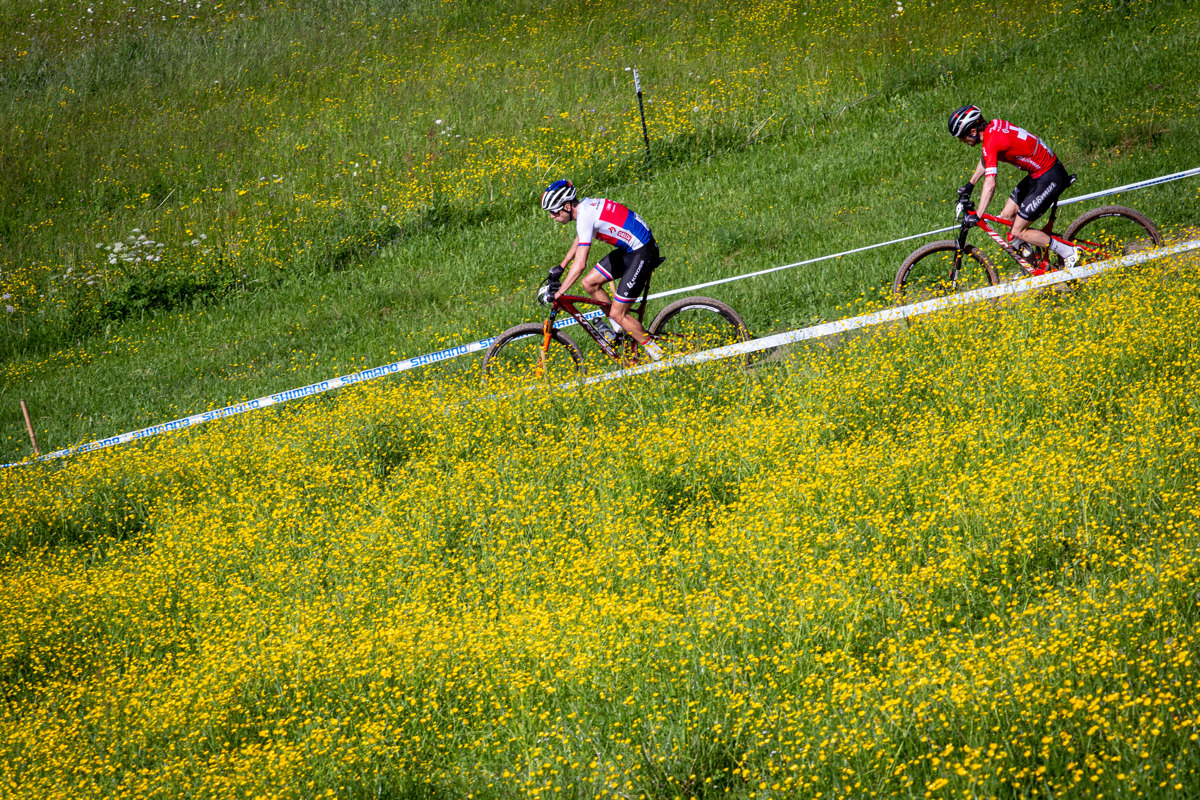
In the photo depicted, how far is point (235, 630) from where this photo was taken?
677cm

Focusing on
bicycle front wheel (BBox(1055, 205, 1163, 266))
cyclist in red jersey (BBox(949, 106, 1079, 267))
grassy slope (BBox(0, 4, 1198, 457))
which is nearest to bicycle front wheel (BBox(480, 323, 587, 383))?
grassy slope (BBox(0, 4, 1198, 457))

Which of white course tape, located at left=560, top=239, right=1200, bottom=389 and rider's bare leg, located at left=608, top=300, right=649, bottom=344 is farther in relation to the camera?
rider's bare leg, located at left=608, top=300, right=649, bottom=344

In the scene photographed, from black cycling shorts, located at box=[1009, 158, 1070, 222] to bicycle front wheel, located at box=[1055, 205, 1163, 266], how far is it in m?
0.46

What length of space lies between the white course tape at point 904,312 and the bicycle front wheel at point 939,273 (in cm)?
45

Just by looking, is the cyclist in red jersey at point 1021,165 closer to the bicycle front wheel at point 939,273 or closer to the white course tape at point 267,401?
the bicycle front wheel at point 939,273

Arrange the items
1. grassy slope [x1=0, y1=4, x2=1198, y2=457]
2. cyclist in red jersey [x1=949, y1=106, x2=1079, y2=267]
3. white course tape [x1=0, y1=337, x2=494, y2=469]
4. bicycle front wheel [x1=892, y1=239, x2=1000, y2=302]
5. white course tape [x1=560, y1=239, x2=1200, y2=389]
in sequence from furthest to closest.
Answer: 1. grassy slope [x1=0, y1=4, x2=1198, y2=457]
2. white course tape [x1=0, y1=337, x2=494, y2=469]
3. bicycle front wheel [x1=892, y1=239, x2=1000, y2=302]
4. cyclist in red jersey [x1=949, y1=106, x2=1079, y2=267]
5. white course tape [x1=560, y1=239, x2=1200, y2=389]

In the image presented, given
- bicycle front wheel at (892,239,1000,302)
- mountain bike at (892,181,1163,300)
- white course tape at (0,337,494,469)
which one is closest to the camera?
mountain bike at (892,181,1163,300)

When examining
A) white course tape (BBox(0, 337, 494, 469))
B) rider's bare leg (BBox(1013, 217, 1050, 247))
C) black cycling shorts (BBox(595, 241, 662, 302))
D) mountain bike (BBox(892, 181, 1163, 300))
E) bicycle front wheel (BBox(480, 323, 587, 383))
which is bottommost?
white course tape (BBox(0, 337, 494, 469))

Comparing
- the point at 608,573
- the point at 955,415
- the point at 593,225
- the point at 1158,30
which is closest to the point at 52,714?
the point at 608,573

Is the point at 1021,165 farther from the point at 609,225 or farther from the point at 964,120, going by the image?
the point at 609,225

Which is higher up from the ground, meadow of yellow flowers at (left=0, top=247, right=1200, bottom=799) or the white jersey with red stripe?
the white jersey with red stripe

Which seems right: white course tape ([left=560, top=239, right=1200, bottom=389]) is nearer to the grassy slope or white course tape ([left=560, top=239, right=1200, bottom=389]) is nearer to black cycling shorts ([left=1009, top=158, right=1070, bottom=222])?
black cycling shorts ([left=1009, top=158, right=1070, bottom=222])

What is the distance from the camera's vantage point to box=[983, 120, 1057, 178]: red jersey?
957cm

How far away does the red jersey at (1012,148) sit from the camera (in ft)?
31.4
